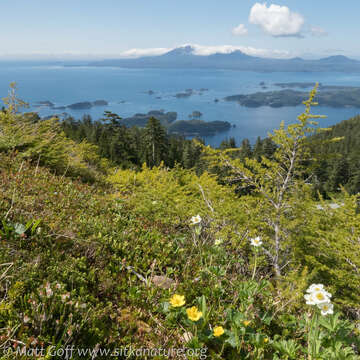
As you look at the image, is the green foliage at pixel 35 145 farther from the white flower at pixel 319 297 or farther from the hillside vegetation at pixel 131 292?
the white flower at pixel 319 297

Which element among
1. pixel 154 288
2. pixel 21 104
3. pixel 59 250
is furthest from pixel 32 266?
pixel 21 104

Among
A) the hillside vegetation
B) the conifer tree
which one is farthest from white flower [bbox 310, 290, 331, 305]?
the conifer tree

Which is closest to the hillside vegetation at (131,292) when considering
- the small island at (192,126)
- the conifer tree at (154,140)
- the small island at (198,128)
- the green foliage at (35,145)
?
the green foliage at (35,145)

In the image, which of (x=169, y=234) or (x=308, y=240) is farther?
(x=308, y=240)

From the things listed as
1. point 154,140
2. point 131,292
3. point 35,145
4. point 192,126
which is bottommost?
point 192,126

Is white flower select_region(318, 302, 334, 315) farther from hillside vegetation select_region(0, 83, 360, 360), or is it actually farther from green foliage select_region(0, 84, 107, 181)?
green foliage select_region(0, 84, 107, 181)

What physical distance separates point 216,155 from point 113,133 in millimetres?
41354

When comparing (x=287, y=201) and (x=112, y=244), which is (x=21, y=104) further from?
(x=287, y=201)

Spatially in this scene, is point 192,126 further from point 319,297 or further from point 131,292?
point 319,297

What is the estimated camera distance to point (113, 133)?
46000 mm

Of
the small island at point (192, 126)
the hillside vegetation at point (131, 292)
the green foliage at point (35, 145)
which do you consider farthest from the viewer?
the small island at point (192, 126)

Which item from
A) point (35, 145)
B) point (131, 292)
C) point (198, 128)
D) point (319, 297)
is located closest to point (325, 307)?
point (319, 297)

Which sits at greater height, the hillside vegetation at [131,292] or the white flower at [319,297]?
the white flower at [319,297]

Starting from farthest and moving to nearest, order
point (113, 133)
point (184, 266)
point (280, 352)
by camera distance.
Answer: point (113, 133) → point (184, 266) → point (280, 352)
